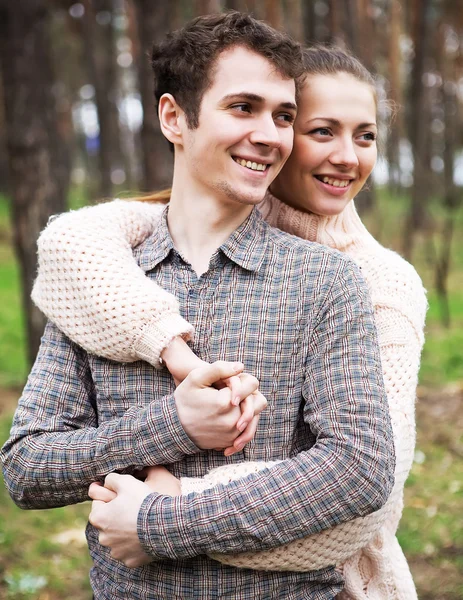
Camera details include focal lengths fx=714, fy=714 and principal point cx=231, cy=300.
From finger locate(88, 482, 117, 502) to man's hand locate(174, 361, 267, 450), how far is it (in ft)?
0.84

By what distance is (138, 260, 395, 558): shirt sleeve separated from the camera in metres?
1.67

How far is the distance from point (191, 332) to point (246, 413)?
29 cm

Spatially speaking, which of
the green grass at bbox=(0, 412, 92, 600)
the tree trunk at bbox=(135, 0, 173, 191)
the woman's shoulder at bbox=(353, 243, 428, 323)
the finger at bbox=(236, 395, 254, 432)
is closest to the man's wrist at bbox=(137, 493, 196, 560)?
the finger at bbox=(236, 395, 254, 432)

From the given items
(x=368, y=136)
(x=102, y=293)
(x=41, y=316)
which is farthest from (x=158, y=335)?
(x=41, y=316)

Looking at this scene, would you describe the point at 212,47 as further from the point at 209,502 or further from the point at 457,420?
the point at 457,420

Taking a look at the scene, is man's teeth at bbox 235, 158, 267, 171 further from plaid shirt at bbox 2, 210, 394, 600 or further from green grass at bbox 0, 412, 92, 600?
green grass at bbox 0, 412, 92, 600

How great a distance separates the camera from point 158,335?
1.83m

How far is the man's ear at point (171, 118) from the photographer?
6.99ft

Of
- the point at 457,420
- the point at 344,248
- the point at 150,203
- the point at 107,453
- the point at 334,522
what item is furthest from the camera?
the point at 457,420

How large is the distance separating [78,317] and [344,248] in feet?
2.81

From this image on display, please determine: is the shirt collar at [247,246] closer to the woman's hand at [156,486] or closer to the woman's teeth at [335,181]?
the woman's teeth at [335,181]

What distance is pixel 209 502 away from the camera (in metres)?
1.69

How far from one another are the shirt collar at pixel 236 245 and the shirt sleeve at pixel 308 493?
1.31ft

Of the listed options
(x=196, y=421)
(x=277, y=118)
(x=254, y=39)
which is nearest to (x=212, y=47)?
(x=254, y=39)
